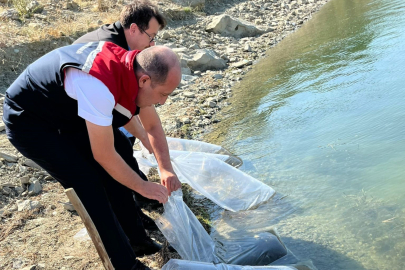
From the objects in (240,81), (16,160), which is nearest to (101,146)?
(16,160)

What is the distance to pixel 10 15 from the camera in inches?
354

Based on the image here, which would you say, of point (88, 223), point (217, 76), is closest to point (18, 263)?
point (88, 223)

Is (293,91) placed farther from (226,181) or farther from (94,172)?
(94,172)

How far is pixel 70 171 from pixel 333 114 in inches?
152

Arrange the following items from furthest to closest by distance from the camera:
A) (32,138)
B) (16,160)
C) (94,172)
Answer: (16,160)
(94,172)
(32,138)

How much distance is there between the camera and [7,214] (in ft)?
12.0

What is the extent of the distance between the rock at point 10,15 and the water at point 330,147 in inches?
203

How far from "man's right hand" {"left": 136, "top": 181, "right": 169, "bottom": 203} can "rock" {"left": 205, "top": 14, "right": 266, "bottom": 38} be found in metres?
9.22

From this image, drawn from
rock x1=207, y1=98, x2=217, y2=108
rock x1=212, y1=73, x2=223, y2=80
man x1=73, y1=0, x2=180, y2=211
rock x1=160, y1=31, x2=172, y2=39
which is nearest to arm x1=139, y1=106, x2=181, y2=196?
man x1=73, y1=0, x2=180, y2=211

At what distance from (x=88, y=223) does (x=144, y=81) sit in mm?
833

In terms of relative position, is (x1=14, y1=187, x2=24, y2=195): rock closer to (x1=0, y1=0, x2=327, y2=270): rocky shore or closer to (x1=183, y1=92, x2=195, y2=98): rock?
(x1=0, y1=0, x2=327, y2=270): rocky shore

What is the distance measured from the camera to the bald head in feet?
6.79

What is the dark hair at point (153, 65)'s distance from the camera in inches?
81.4

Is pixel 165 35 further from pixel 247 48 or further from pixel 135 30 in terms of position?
pixel 135 30
